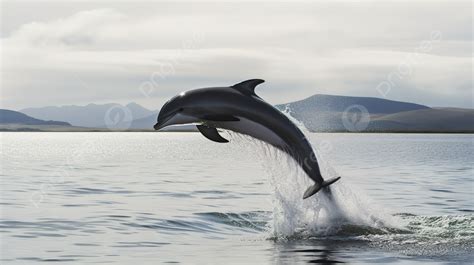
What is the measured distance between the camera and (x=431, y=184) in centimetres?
4412

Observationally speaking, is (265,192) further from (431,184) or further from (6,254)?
(6,254)

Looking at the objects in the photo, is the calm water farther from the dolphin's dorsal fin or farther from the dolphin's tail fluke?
the dolphin's dorsal fin

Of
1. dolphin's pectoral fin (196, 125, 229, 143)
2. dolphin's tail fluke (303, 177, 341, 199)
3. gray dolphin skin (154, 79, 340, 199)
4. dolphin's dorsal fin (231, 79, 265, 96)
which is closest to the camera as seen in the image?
gray dolphin skin (154, 79, 340, 199)

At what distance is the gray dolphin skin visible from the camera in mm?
17844

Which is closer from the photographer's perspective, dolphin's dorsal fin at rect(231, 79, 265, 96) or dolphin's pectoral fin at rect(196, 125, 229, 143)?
dolphin's pectoral fin at rect(196, 125, 229, 143)

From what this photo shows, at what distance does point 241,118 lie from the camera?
1883 cm

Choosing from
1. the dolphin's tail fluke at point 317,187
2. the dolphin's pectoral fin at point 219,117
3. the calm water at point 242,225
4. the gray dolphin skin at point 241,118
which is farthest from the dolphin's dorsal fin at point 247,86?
the dolphin's tail fluke at point 317,187

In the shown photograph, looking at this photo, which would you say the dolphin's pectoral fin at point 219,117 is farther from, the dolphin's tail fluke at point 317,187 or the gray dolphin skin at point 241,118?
the dolphin's tail fluke at point 317,187

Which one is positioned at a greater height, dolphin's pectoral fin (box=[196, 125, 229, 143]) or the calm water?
dolphin's pectoral fin (box=[196, 125, 229, 143])

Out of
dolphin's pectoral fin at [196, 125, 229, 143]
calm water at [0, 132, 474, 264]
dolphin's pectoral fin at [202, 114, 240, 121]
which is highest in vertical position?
dolphin's pectoral fin at [202, 114, 240, 121]

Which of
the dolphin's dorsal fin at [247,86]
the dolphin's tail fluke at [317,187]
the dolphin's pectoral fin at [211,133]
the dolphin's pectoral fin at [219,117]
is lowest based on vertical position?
the dolphin's tail fluke at [317,187]

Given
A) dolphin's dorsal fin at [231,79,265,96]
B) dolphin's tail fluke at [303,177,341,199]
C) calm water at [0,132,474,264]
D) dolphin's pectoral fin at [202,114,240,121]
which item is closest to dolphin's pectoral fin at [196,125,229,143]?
dolphin's pectoral fin at [202,114,240,121]

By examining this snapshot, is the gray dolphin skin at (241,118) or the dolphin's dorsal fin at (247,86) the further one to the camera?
the dolphin's dorsal fin at (247,86)

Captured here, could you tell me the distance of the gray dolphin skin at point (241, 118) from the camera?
58.5 feet
